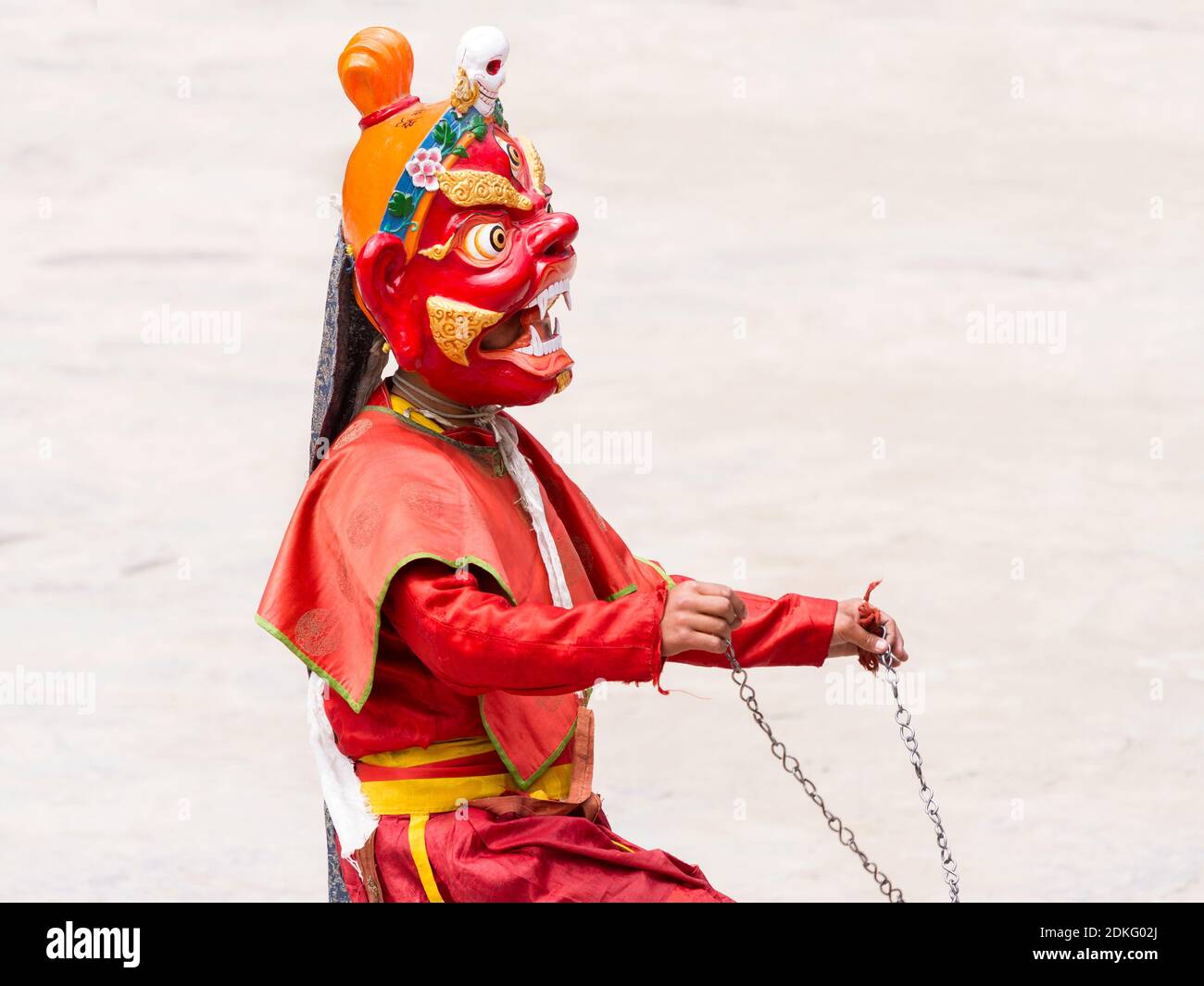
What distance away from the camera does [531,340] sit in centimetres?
356

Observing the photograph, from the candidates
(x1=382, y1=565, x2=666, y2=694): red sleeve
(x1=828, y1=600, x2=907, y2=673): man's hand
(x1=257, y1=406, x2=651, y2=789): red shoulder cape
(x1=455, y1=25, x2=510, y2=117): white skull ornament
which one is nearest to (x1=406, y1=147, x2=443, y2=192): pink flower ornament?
(x1=455, y1=25, x2=510, y2=117): white skull ornament

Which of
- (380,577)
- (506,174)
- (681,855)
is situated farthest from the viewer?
(681,855)

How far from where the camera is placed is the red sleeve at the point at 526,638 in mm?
3203

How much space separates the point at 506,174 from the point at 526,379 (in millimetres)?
331

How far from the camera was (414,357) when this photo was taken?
352 centimetres

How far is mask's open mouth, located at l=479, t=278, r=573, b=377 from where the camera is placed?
139 inches

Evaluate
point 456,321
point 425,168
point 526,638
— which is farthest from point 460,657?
point 425,168

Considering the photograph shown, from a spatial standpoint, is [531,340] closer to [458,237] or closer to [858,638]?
[458,237]

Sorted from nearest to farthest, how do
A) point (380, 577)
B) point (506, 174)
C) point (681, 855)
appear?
point (380, 577)
point (506, 174)
point (681, 855)

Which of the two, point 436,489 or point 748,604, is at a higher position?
point 436,489

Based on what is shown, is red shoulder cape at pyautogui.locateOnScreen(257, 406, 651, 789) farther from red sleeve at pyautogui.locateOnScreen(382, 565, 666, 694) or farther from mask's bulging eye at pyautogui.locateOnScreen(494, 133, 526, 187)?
mask's bulging eye at pyautogui.locateOnScreen(494, 133, 526, 187)

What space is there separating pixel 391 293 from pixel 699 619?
760mm
